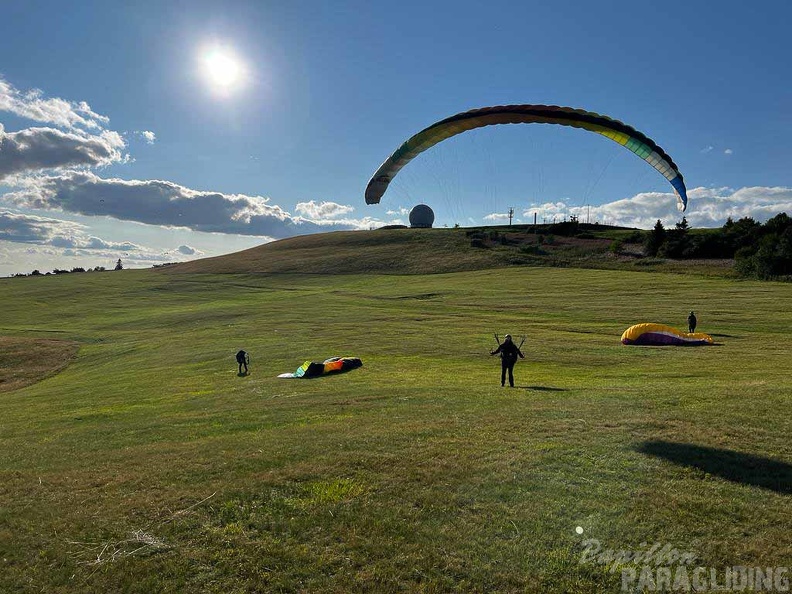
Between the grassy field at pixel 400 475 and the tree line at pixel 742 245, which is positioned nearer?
the grassy field at pixel 400 475

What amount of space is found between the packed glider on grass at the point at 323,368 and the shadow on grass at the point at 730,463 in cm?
1914

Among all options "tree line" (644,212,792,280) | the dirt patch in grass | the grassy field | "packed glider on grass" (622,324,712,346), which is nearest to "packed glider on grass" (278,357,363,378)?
the grassy field

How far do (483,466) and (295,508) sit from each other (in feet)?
12.6

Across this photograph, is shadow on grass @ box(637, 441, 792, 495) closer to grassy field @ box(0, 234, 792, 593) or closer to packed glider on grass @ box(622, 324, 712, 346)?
grassy field @ box(0, 234, 792, 593)

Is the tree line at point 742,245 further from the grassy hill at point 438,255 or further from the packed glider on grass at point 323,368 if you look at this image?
the packed glider on grass at point 323,368

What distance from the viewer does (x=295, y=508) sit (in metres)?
8.73

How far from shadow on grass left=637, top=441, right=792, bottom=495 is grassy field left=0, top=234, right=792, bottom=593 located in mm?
57

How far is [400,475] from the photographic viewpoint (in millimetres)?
9852

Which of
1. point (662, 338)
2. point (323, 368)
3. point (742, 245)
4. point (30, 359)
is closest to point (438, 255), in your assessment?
point (742, 245)

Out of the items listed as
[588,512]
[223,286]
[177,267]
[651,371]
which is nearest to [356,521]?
[588,512]

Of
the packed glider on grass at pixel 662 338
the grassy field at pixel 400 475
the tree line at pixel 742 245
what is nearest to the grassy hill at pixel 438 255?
the tree line at pixel 742 245

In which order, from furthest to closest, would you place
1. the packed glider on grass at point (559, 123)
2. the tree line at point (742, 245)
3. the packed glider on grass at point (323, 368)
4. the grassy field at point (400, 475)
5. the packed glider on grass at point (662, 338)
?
the tree line at point (742, 245), the packed glider on grass at point (662, 338), the packed glider on grass at point (323, 368), the packed glider on grass at point (559, 123), the grassy field at point (400, 475)

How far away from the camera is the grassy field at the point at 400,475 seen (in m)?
7.11

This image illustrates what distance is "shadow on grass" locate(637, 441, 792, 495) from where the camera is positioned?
29.8 ft
